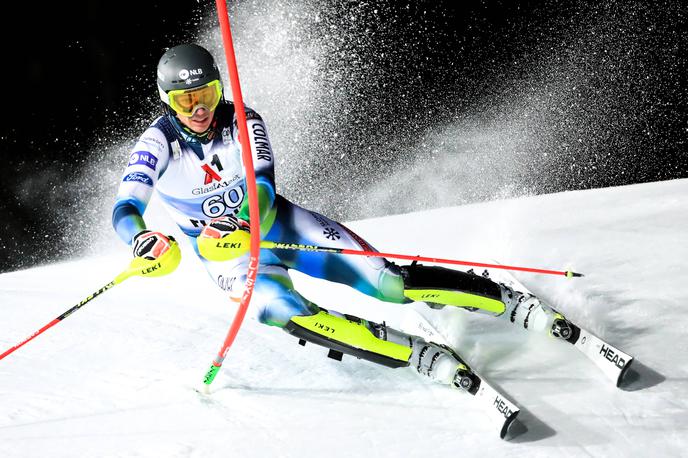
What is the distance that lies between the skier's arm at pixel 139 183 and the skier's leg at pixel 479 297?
1168mm

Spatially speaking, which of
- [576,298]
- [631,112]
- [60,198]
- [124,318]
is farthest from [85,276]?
[631,112]

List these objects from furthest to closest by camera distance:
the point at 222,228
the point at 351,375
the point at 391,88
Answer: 1. the point at 391,88
2. the point at 351,375
3. the point at 222,228

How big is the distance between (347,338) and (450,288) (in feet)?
2.00

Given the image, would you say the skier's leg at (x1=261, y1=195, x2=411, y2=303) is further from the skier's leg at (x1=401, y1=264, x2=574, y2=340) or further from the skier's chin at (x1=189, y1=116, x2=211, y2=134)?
the skier's chin at (x1=189, y1=116, x2=211, y2=134)

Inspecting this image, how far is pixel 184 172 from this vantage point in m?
2.90

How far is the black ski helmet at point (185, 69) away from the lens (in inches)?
105

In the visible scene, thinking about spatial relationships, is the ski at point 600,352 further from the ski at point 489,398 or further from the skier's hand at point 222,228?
the skier's hand at point 222,228

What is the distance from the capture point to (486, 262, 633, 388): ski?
254cm

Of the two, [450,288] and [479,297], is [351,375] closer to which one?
[450,288]

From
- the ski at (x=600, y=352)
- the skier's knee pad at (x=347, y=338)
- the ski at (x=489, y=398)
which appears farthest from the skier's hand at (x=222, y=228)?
the ski at (x=600, y=352)

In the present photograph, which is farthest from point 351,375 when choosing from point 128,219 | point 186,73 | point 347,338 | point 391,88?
point 391,88

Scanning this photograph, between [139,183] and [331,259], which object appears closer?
[139,183]

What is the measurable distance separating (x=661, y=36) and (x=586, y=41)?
47.6 inches

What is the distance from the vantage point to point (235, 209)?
300 centimetres
